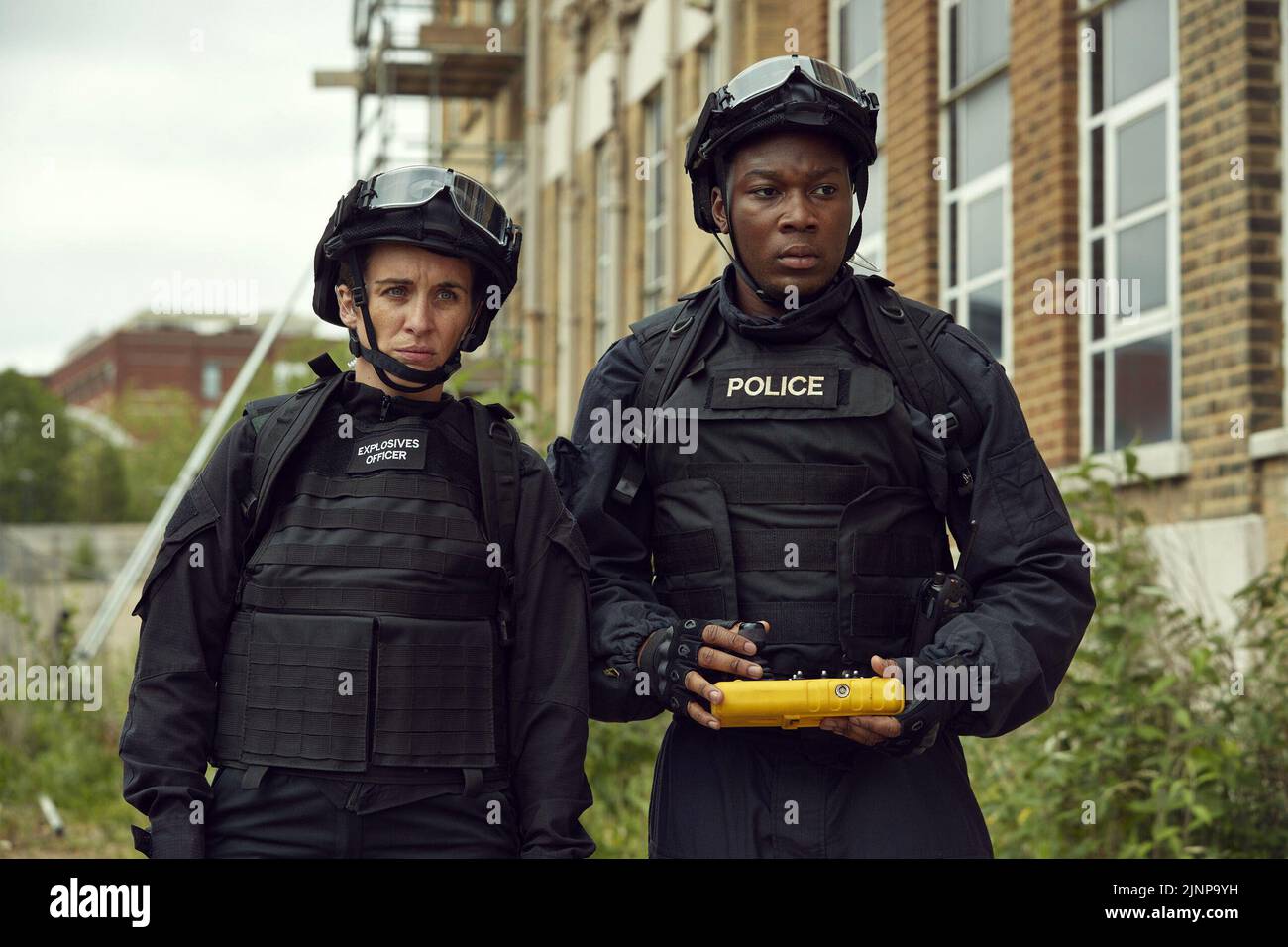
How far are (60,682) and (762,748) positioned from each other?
10105 millimetres

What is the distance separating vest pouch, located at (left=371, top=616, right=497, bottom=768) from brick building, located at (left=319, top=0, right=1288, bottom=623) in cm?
124

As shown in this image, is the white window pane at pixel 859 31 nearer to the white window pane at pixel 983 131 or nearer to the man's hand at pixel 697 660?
the white window pane at pixel 983 131

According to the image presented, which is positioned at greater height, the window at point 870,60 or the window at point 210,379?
the window at point 210,379

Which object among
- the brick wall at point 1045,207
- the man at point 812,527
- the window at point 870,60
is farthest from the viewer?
→ the window at point 870,60

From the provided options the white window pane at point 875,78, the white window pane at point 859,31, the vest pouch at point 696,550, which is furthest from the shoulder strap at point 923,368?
the white window pane at point 859,31

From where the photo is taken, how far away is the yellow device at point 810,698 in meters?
3.16

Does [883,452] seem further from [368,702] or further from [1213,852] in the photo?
[1213,852]

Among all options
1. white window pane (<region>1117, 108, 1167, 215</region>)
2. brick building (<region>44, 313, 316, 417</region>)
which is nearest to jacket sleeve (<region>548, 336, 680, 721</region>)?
white window pane (<region>1117, 108, 1167, 215</region>)

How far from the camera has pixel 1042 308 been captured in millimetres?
9414

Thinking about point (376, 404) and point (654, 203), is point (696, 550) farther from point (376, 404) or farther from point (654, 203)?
point (654, 203)

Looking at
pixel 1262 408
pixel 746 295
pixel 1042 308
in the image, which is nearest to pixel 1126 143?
pixel 1042 308

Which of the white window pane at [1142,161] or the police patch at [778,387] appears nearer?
the police patch at [778,387]

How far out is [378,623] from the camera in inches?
131

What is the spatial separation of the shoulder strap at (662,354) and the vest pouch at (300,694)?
25.9 inches
